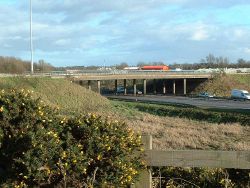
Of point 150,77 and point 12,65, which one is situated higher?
point 12,65

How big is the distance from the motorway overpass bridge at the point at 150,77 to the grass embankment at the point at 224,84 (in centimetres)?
292

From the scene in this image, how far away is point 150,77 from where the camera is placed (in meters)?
117

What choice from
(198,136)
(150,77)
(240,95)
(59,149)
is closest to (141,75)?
(150,77)

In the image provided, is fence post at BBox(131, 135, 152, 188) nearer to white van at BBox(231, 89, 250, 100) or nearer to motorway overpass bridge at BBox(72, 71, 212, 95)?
white van at BBox(231, 89, 250, 100)

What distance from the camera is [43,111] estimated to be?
6.43m

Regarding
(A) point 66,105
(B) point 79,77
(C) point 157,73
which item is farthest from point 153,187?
(C) point 157,73

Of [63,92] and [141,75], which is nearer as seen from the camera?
[63,92]

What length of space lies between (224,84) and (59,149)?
384ft

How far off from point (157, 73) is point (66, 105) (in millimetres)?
50550

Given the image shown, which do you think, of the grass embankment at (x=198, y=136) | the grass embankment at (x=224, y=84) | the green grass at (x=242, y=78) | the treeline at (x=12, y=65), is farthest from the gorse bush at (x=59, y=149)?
the green grass at (x=242, y=78)

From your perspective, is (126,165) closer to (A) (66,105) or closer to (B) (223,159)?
(B) (223,159)

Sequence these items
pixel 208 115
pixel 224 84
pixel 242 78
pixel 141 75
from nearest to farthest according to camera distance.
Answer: pixel 208 115, pixel 141 75, pixel 224 84, pixel 242 78

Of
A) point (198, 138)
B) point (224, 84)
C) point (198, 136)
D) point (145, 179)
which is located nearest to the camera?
point (145, 179)

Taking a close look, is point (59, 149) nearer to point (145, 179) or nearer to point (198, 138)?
point (145, 179)
